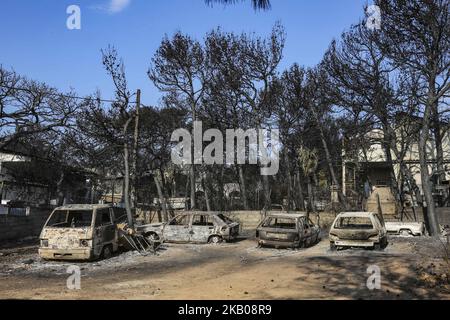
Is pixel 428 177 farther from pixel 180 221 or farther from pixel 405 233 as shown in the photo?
pixel 180 221

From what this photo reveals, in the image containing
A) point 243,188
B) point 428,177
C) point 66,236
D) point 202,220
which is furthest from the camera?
point 243,188

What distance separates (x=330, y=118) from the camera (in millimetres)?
32500

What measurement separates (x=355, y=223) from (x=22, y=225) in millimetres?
14799

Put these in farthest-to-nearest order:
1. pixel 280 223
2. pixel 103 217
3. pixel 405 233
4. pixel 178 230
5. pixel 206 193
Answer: pixel 206 193 → pixel 405 233 → pixel 178 230 → pixel 280 223 → pixel 103 217

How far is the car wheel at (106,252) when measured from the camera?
49.6 feet

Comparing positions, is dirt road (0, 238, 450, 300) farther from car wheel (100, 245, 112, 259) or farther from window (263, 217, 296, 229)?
window (263, 217, 296, 229)

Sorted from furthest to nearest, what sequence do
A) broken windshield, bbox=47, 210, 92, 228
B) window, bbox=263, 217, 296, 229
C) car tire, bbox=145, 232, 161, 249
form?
window, bbox=263, 217, 296, 229 < car tire, bbox=145, 232, 161, 249 < broken windshield, bbox=47, 210, 92, 228

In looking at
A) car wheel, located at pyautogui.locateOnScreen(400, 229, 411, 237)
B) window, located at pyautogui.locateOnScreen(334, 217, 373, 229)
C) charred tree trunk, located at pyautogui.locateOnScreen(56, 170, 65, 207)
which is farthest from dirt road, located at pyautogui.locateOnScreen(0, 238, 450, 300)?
→ charred tree trunk, located at pyautogui.locateOnScreen(56, 170, 65, 207)

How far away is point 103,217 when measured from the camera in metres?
15.5

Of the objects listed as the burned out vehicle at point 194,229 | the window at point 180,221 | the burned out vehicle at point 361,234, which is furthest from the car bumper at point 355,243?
the window at point 180,221

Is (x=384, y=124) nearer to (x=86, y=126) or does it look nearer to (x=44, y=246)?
(x=86, y=126)

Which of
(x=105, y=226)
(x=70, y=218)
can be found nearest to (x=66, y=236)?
(x=105, y=226)

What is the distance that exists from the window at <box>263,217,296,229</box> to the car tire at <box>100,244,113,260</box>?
6.09m

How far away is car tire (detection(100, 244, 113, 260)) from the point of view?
49.6ft
